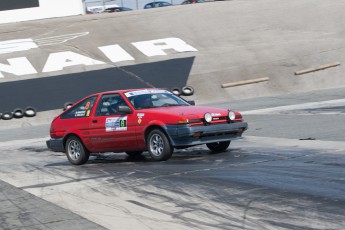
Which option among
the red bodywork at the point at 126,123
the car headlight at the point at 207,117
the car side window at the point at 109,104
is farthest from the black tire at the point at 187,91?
the car headlight at the point at 207,117

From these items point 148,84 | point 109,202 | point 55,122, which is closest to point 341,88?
point 148,84

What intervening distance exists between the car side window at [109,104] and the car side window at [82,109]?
26 centimetres

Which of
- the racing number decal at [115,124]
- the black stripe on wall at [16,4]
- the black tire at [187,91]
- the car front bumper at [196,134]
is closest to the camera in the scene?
the car front bumper at [196,134]

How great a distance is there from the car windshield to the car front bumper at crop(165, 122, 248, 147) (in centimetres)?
118

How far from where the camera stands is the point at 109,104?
546 inches

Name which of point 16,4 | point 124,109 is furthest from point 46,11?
point 124,109

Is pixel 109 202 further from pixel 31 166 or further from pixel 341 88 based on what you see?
pixel 341 88

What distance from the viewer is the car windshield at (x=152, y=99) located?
1353cm

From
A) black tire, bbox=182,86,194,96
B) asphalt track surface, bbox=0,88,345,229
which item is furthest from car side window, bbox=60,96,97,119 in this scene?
black tire, bbox=182,86,194,96

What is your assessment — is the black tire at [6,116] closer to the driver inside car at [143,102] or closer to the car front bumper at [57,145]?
the car front bumper at [57,145]

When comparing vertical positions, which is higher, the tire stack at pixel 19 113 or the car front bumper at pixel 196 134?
the tire stack at pixel 19 113

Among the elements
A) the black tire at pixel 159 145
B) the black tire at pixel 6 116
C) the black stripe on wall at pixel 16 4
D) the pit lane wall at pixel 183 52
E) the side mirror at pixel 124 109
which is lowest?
the black tire at pixel 159 145

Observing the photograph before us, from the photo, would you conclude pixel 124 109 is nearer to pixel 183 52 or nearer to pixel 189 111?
pixel 189 111

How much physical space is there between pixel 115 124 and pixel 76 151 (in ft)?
4.16
